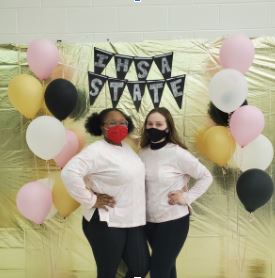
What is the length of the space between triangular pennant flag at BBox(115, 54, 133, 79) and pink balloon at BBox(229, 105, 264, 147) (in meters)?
0.68

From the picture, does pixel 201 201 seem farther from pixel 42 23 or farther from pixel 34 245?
pixel 42 23

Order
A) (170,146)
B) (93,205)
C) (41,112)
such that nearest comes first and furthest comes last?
(93,205)
(170,146)
(41,112)

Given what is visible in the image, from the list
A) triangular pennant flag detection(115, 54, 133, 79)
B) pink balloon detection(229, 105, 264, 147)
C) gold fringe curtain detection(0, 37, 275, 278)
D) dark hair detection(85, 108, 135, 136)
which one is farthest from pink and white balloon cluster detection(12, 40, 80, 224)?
pink balloon detection(229, 105, 264, 147)

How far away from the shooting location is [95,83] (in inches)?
95.6

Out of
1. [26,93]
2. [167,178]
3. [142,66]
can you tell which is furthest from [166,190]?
[26,93]

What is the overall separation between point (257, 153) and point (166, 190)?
514mm

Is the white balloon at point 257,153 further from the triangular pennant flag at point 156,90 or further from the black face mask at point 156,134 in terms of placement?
the triangular pennant flag at point 156,90

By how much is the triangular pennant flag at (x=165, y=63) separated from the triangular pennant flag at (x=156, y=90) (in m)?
0.05

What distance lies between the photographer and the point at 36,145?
6.99 ft

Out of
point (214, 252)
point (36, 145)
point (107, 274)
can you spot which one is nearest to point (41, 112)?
point (36, 145)

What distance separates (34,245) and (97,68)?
1124 millimetres

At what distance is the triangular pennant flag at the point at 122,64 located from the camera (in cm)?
241

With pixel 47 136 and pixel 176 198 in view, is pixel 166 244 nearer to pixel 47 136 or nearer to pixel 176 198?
pixel 176 198

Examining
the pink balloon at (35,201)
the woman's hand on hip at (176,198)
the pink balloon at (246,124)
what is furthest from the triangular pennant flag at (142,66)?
the pink balloon at (35,201)
